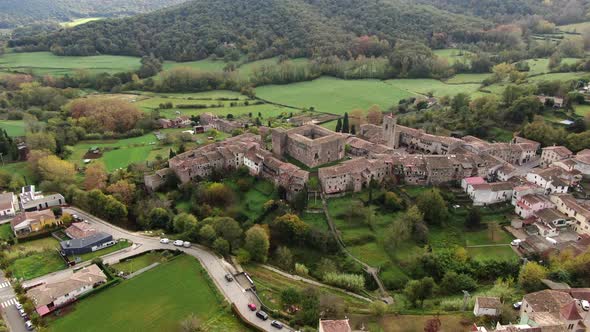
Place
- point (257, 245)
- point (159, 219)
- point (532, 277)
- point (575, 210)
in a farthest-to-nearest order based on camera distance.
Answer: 1. point (159, 219)
2. point (575, 210)
3. point (257, 245)
4. point (532, 277)

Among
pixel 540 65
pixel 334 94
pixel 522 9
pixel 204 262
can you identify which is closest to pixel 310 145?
pixel 204 262

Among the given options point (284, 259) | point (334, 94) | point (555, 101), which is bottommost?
point (284, 259)


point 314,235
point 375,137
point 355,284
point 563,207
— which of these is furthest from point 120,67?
point 563,207

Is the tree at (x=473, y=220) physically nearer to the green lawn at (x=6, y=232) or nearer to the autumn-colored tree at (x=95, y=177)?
the autumn-colored tree at (x=95, y=177)

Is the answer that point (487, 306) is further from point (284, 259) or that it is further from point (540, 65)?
point (540, 65)

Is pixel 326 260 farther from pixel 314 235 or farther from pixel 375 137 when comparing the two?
pixel 375 137

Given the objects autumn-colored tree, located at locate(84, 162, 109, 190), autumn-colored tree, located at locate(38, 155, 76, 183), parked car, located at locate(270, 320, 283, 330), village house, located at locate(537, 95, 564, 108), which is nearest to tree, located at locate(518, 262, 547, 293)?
parked car, located at locate(270, 320, 283, 330)

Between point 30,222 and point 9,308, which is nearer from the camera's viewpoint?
point 9,308
